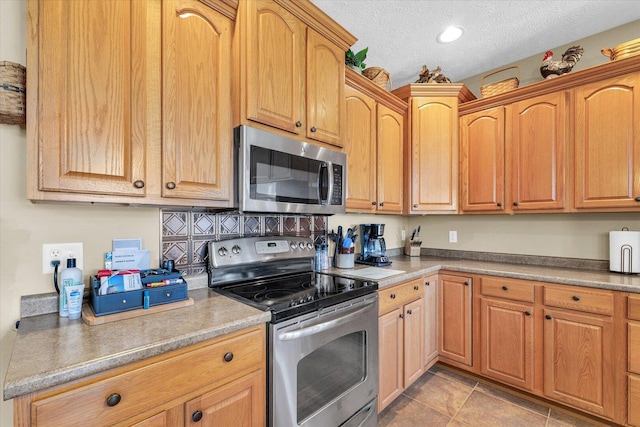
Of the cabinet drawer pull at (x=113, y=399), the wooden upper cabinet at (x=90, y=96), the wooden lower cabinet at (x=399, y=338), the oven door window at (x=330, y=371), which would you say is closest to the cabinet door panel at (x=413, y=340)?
the wooden lower cabinet at (x=399, y=338)

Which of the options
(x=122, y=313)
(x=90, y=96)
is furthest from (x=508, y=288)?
(x=90, y=96)

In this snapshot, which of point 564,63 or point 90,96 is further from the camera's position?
point 564,63

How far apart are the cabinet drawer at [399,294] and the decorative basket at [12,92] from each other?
1.81 meters

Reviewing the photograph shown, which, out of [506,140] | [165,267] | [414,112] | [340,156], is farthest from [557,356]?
[165,267]

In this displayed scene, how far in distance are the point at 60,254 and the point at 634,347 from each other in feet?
9.80

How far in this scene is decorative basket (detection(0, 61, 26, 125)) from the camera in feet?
3.15

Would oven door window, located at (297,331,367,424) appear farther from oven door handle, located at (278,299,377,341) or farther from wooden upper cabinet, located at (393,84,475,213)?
wooden upper cabinet, located at (393,84,475,213)

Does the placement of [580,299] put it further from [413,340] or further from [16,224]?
[16,224]

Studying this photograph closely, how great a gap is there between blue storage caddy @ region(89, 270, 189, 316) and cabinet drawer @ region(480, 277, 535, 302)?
209 centimetres

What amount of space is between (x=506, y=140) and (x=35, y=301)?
3104 mm

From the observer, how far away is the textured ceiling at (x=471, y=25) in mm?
1901

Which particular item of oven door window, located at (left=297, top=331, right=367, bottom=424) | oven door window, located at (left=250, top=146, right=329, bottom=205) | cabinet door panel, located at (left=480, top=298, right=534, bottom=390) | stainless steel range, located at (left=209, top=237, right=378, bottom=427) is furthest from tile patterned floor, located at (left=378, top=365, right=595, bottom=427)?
oven door window, located at (left=250, top=146, right=329, bottom=205)

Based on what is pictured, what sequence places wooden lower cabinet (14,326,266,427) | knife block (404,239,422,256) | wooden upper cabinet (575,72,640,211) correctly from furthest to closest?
knife block (404,239,422,256) < wooden upper cabinet (575,72,640,211) < wooden lower cabinet (14,326,266,427)

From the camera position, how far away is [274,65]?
1.51 meters
